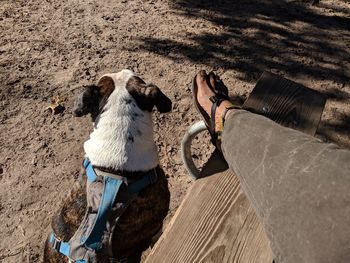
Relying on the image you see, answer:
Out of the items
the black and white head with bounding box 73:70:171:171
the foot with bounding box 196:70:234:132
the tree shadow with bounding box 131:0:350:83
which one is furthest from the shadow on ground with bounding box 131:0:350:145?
the black and white head with bounding box 73:70:171:171

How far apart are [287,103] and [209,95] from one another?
1.70ft

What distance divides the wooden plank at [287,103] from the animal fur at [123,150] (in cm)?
60

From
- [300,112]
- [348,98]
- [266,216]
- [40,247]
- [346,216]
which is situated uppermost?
[346,216]

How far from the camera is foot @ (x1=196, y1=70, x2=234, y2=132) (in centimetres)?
277

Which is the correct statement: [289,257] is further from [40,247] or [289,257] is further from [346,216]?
[40,247]

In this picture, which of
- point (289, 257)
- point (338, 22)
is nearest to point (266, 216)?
point (289, 257)

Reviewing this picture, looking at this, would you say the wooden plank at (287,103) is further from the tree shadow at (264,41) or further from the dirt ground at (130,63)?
the tree shadow at (264,41)

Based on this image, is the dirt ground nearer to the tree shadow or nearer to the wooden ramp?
the tree shadow

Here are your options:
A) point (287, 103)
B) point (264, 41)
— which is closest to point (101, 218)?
point (287, 103)

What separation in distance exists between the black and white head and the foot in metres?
0.35

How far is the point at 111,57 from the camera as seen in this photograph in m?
5.00

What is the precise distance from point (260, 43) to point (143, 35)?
135 cm

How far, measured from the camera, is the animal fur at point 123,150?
257cm

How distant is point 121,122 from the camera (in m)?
2.58
